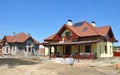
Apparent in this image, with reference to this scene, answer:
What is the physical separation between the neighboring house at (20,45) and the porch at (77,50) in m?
10.7

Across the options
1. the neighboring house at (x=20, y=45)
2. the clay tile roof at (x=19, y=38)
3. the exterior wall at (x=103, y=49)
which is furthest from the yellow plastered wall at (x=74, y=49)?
the clay tile roof at (x=19, y=38)

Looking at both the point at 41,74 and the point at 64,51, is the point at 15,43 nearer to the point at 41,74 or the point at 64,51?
the point at 64,51

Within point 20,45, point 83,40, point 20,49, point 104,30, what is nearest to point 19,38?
point 20,45

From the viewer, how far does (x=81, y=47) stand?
36656 mm

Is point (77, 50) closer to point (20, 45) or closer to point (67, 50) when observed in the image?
point (67, 50)

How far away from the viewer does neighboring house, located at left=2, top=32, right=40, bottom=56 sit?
4959 centimetres

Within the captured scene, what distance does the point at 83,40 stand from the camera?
36312 mm

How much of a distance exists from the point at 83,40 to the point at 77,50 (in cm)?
217

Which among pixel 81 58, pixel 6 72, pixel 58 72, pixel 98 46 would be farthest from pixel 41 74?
pixel 98 46

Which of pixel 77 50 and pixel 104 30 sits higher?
pixel 104 30

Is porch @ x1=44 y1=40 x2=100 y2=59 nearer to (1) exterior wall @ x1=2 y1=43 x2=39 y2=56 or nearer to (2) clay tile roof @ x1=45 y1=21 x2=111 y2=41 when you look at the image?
(2) clay tile roof @ x1=45 y1=21 x2=111 y2=41

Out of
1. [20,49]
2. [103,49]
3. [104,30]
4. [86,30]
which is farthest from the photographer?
[20,49]

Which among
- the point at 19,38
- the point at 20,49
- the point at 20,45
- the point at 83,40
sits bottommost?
the point at 20,49

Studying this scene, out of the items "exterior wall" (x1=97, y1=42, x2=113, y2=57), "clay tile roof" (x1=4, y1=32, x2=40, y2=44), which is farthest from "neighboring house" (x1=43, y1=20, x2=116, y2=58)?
"clay tile roof" (x1=4, y1=32, x2=40, y2=44)
